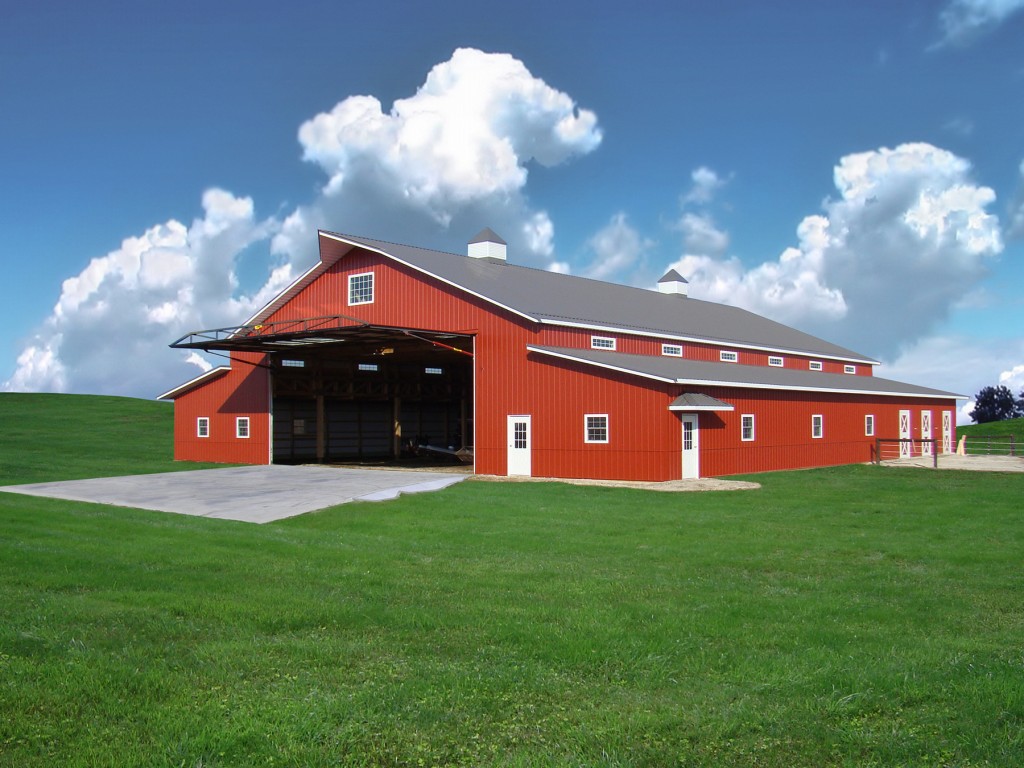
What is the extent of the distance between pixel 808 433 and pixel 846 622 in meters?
27.5

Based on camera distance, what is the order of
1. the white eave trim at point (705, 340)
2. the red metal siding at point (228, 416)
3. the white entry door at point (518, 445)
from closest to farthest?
the white entry door at point (518, 445)
the white eave trim at point (705, 340)
the red metal siding at point (228, 416)

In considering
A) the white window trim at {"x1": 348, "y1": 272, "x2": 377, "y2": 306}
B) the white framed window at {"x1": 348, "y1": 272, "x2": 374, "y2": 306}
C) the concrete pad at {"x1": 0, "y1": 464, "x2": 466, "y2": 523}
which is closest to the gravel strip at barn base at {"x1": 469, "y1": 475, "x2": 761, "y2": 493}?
the concrete pad at {"x1": 0, "y1": 464, "x2": 466, "y2": 523}

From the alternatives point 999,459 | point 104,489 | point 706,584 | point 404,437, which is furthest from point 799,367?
point 706,584

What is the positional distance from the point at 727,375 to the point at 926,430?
18.7 m

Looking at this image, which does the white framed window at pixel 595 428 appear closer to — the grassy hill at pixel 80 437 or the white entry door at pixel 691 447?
the white entry door at pixel 691 447

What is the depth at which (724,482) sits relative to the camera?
27.1 meters

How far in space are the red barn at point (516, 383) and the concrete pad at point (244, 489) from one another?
421 centimetres

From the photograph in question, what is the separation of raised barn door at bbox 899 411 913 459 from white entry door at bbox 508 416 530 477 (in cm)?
2199

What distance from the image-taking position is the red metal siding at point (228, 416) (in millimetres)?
37562

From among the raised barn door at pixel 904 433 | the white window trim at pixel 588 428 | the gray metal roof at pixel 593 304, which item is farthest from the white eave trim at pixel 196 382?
the raised barn door at pixel 904 433

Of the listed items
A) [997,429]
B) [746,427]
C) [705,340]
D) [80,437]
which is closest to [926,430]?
[705,340]

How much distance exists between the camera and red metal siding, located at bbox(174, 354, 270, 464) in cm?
3756

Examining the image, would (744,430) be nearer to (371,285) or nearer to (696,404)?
(696,404)

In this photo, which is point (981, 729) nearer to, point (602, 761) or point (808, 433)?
point (602, 761)
